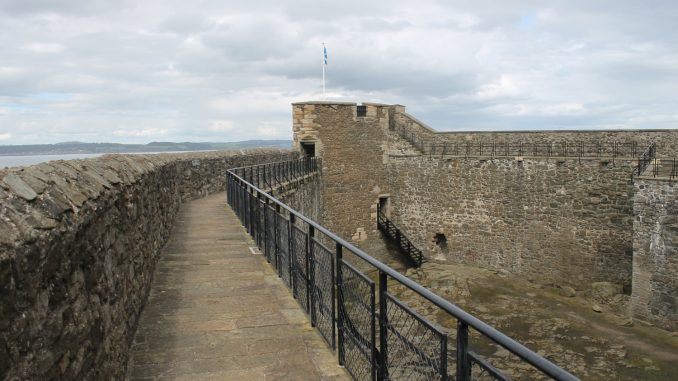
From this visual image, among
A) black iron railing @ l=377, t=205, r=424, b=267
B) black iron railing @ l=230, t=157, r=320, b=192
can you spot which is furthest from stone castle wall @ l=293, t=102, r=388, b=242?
black iron railing @ l=230, t=157, r=320, b=192

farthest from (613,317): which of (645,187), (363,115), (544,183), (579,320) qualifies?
(363,115)

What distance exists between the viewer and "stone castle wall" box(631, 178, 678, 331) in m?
12.6

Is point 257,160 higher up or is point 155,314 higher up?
point 257,160

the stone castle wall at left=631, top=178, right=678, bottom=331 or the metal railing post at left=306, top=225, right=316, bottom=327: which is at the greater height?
the metal railing post at left=306, top=225, right=316, bottom=327

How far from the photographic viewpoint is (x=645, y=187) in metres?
13.3

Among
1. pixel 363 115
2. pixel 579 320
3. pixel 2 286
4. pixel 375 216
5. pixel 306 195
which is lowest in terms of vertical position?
Result: pixel 579 320

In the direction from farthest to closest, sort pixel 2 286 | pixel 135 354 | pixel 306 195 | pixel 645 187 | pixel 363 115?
1. pixel 363 115
2. pixel 306 195
3. pixel 645 187
4. pixel 135 354
5. pixel 2 286

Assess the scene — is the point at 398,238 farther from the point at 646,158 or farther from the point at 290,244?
the point at 290,244

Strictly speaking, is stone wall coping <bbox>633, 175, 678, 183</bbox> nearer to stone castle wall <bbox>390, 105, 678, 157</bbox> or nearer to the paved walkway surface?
stone castle wall <bbox>390, 105, 678, 157</bbox>

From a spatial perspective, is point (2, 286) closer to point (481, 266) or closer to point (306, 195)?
point (306, 195)

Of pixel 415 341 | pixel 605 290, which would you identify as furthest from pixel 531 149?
pixel 415 341

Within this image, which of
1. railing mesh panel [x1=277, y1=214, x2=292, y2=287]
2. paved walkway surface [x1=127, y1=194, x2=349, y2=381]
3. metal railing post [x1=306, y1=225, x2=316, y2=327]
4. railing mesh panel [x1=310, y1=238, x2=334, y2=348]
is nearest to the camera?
paved walkway surface [x1=127, y1=194, x2=349, y2=381]

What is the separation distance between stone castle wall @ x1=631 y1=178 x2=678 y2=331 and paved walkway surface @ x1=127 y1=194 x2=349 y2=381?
35.4 feet

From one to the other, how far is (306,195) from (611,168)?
9643mm
